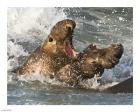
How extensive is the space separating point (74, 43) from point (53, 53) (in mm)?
109

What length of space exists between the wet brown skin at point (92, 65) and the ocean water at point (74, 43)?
0.08 ft

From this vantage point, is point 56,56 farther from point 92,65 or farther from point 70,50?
point 92,65

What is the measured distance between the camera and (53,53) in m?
1.42

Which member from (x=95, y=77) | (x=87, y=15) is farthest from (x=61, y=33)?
(x=95, y=77)

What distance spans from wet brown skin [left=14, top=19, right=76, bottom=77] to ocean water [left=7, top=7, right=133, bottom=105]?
23 mm

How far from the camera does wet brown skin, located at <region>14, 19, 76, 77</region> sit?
4.62ft

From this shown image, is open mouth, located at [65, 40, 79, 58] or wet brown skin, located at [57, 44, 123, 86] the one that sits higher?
open mouth, located at [65, 40, 79, 58]

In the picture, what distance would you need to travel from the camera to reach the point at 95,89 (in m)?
1.41

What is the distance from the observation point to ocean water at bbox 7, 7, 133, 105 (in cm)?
140

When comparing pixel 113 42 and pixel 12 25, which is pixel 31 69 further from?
pixel 113 42

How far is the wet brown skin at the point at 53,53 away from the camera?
55.4 inches

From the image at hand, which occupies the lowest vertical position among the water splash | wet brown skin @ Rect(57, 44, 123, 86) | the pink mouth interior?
wet brown skin @ Rect(57, 44, 123, 86)

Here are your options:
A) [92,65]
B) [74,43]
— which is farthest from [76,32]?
[92,65]
